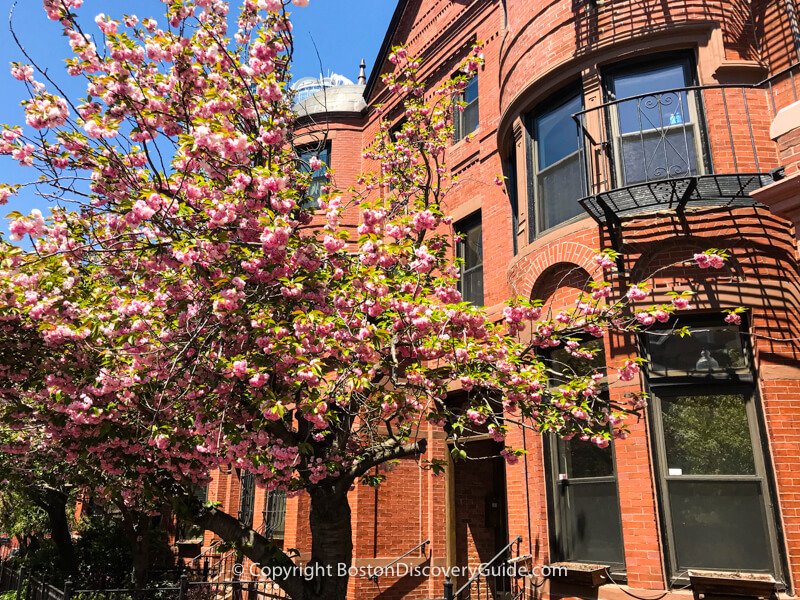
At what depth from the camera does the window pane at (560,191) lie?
375 inches

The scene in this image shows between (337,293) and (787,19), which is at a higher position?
(787,19)

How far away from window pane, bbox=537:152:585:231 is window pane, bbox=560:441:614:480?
11.2 feet

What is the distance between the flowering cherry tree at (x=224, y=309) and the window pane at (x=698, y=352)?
65cm

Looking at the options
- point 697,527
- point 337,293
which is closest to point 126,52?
point 337,293

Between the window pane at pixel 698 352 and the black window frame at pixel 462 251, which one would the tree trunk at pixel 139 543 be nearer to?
the black window frame at pixel 462 251

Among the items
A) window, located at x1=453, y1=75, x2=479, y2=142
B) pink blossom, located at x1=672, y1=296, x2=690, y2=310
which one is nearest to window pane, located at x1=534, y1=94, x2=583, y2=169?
pink blossom, located at x1=672, y1=296, x2=690, y2=310

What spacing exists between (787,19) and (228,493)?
15972 mm

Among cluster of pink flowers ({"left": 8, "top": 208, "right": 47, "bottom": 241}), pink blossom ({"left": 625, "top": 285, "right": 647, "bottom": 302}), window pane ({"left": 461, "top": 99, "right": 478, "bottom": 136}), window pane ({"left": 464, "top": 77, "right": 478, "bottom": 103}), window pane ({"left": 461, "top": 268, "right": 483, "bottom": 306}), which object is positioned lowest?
pink blossom ({"left": 625, "top": 285, "right": 647, "bottom": 302})

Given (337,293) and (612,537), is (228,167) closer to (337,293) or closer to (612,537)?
(337,293)

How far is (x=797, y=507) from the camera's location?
22.2 ft

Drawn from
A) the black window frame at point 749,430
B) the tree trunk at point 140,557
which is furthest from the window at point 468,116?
the tree trunk at point 140,557

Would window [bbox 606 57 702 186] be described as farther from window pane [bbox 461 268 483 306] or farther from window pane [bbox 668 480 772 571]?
window pane [bbox 461 268 483 306]

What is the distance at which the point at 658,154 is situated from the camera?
873cm

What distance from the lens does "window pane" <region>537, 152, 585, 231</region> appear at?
9.52m
